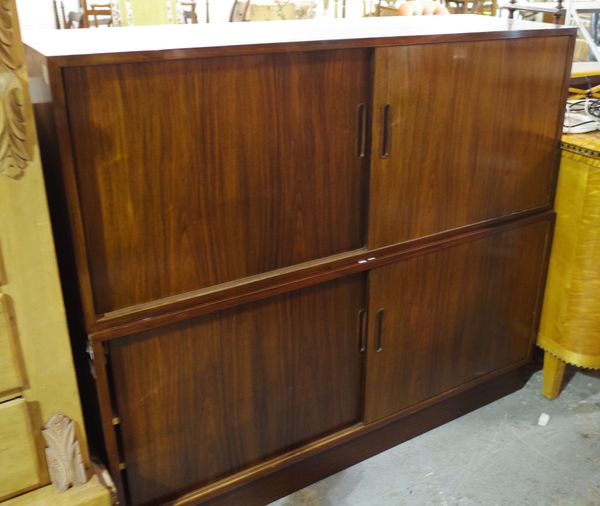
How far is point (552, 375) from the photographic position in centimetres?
191

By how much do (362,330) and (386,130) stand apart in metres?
0.47

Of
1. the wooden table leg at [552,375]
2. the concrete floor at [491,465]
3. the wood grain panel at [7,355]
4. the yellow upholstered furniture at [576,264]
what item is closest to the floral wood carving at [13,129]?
the wood grain panel at [7,355]

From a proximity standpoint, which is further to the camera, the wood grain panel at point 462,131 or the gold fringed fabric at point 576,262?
the gold fringed fabric at point 576,262

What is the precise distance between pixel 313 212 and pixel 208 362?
14.8 inches

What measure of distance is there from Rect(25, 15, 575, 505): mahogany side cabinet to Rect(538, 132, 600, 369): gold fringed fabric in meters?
0.04

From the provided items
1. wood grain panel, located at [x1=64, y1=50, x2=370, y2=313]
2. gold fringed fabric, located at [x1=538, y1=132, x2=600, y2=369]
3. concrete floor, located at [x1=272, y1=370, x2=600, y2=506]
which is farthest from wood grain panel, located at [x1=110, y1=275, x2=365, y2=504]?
gold fringed fabric, located at [x1=538, y1=132, x2=600, y2=369]

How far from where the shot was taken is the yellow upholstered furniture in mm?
1628

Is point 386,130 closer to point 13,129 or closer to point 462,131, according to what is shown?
point 462,131

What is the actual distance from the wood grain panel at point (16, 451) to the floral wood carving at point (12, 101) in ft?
1.39

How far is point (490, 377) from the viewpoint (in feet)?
6.03

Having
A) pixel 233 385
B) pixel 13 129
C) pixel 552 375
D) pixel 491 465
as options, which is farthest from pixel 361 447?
pixel 13 129

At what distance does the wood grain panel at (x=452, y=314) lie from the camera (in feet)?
5.03

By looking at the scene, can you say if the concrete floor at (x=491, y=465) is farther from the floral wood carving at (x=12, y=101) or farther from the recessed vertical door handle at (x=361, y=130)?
the floral wood carving at (x=12, y=101)

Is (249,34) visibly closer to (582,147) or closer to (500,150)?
(500,150)
